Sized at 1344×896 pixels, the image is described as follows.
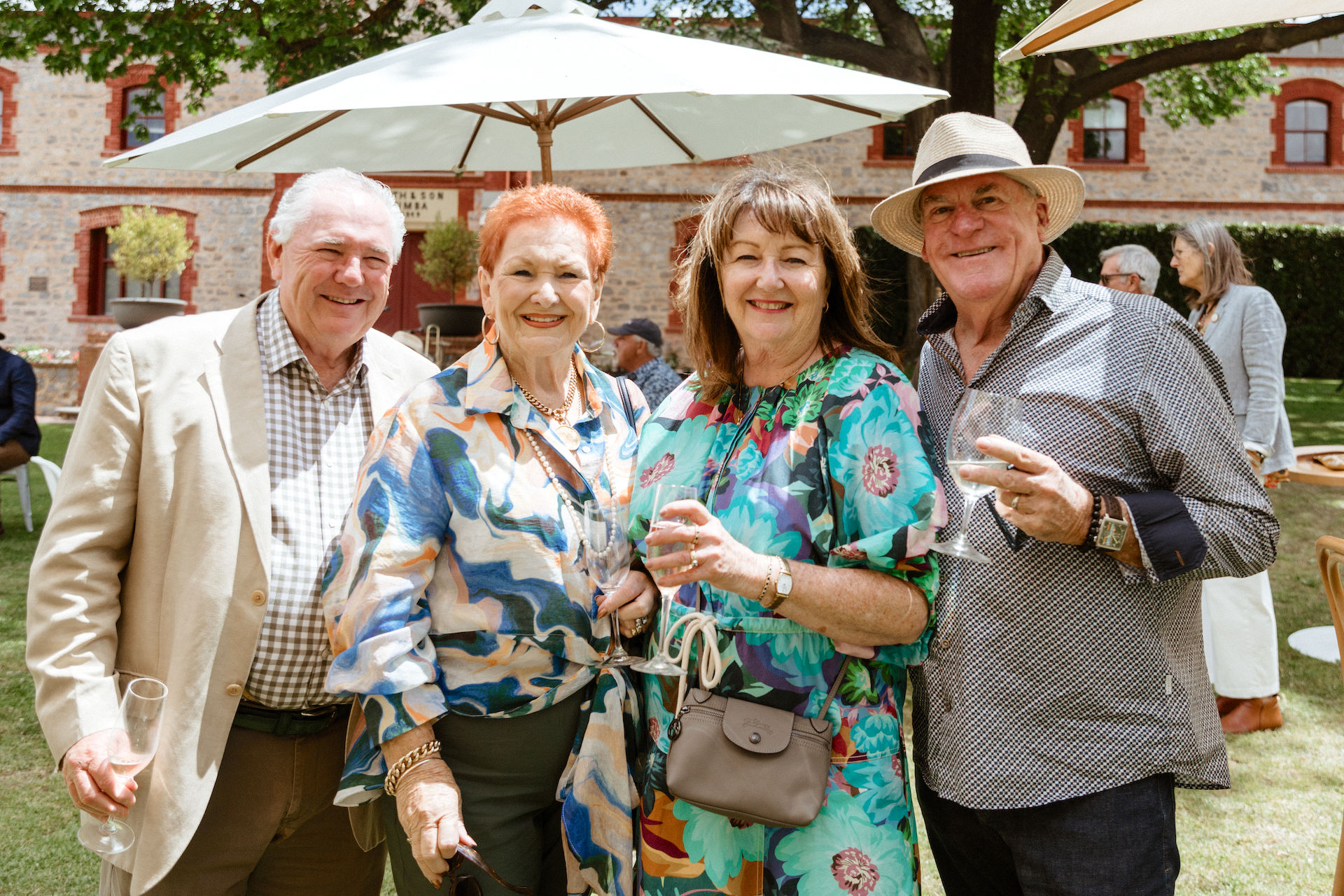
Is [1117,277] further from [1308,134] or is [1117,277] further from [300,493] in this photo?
[1308,134]

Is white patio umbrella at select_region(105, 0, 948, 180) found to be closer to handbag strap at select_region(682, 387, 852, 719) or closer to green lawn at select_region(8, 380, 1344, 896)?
handbag strap at select_region(682, 387, 852, 719)

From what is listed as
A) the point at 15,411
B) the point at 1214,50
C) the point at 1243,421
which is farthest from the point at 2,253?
A: the point at 1243,421

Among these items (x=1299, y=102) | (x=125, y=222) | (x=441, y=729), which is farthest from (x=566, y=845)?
(x=1299, y=102)

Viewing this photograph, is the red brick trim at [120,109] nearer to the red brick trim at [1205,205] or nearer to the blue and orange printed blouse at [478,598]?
the red brick trim at [1205,205]

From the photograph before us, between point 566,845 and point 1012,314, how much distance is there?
5.08 ft

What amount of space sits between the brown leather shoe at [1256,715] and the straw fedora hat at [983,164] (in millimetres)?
3706

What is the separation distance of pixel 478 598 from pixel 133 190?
972 inches

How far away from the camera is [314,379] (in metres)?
2.43

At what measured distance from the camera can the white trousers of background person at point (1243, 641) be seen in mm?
4828

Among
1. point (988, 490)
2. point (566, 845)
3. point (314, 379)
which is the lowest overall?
point (566, 845)

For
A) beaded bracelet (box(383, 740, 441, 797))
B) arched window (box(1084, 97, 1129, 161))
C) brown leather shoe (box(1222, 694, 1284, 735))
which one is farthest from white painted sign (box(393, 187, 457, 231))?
beaded bracelet (box(383, 740, 441, 797))

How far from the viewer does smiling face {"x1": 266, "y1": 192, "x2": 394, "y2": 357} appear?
7.72 ft

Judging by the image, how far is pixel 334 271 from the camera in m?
2.37

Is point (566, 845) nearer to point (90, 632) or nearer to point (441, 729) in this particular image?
point (441, 729)
